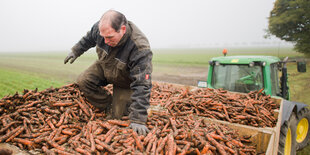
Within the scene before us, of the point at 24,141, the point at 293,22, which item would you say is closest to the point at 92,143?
the point at 24,141

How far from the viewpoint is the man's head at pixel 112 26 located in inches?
114

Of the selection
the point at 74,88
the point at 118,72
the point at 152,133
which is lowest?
the point at 152,133

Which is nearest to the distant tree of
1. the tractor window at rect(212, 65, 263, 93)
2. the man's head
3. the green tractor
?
the green tractor

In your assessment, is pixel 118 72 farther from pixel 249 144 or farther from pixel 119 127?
pixel 249 144

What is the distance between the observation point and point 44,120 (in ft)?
10.5

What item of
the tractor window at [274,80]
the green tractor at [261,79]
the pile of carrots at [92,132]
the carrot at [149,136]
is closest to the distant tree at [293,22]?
the tractor window at [274,80]

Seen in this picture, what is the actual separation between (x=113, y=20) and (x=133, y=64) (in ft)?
2.44

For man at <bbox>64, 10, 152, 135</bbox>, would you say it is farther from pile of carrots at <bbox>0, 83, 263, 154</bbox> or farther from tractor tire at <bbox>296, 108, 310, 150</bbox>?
tractor tire at <bbox>296, 108, 310, 150</bbox>

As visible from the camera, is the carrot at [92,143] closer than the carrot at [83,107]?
Yes

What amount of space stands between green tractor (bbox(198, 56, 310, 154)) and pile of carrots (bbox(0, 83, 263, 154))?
7.20ft

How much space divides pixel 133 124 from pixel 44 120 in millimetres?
1501

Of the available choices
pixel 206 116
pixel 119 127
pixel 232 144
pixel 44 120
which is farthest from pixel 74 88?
pixel 232 144

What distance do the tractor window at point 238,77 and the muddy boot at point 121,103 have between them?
3013 mm

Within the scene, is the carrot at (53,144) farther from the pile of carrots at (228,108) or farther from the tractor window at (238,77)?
the tractor window at (238,77)
